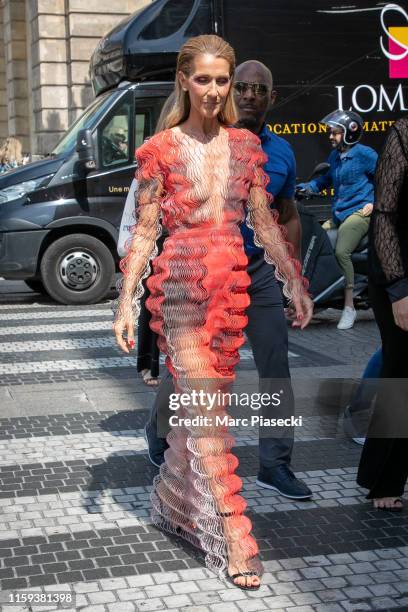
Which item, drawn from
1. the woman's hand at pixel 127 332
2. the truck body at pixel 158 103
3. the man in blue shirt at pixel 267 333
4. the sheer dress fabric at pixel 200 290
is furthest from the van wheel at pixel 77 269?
the woman's hand at pixel 127 332

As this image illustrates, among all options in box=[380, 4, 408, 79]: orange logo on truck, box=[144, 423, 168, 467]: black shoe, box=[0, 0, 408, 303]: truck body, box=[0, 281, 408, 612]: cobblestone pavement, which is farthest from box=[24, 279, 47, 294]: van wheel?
box=[144, 423, 168, 467]: black shoe

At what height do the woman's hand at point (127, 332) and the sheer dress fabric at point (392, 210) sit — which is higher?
the sheer dress fabric at point (392, 210)

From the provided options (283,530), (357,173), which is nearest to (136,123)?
(357,173)

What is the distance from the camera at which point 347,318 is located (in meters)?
9.18

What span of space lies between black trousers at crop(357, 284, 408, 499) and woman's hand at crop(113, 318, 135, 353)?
112 centimetres

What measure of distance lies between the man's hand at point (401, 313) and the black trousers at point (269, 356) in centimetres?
58

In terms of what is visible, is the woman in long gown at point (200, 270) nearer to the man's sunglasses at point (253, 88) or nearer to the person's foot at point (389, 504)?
the man's sunglasses at point (253, 88)

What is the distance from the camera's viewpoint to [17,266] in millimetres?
10758

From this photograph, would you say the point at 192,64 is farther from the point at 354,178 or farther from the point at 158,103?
the point at 158,103

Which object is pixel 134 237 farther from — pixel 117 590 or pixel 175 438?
pixel 117 590

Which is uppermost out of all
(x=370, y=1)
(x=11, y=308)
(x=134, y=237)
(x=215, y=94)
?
(x=370, y=1)

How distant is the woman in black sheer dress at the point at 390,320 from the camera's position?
4078mm

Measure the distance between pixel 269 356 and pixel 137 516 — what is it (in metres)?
0.91

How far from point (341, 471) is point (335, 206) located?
4.81 meters
